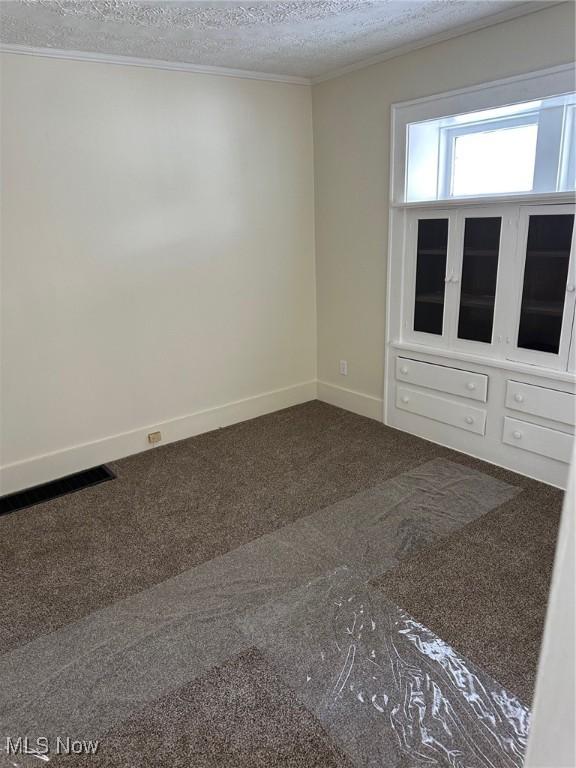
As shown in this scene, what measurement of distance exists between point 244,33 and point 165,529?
2585mm

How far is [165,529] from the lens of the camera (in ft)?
8.97

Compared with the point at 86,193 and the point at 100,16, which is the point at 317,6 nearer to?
the point at 100,16

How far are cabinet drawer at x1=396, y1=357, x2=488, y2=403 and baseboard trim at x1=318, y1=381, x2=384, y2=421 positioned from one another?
0.35 m

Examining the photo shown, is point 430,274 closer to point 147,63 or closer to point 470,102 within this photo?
point 470,102

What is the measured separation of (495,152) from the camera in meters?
3.09

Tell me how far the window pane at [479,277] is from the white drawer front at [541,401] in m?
0.35

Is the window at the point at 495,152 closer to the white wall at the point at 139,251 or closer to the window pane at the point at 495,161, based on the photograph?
the window pane at the point at 495,161

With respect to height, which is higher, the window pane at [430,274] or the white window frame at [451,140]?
the white window frame at [451,140]

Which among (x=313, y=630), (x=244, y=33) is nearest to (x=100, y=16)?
(x=244, y=33)

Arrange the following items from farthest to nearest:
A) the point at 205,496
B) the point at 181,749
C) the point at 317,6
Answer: the point at 205,496
the point at 317,6
the point at 181,749

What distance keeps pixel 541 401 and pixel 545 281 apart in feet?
2.17

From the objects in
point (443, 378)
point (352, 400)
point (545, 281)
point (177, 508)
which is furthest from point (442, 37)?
point (177, 508)

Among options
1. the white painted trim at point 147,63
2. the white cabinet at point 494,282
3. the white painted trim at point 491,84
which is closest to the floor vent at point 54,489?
the white cabinet at point 494,282

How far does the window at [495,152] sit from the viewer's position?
2.71 m
